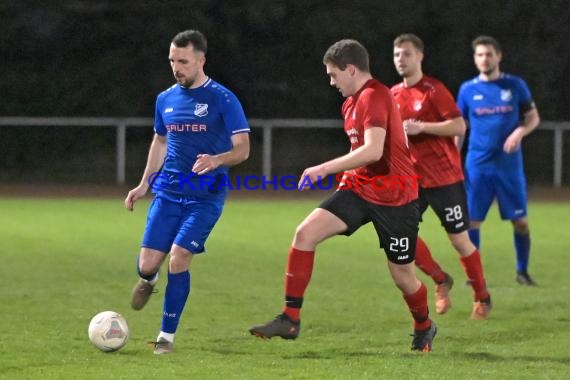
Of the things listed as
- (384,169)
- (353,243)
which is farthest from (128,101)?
(384,169)

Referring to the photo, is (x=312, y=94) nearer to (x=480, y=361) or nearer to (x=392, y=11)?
(x=392, y=11)

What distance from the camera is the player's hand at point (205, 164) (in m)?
7.15

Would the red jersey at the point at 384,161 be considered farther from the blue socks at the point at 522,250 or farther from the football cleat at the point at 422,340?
the blue socks at the point at 522,250

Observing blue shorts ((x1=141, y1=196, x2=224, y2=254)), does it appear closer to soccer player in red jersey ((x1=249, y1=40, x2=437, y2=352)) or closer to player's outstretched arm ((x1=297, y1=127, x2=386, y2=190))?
soccer player in red jersey ((x1=249, y1=40, x2=437, y2=352))

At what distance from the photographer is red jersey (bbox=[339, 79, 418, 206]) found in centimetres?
703

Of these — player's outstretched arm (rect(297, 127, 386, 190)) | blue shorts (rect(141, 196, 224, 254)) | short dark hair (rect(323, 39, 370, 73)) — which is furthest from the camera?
blue shorts (rect(141, 196, 224, 254))

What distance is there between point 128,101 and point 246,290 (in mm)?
15891

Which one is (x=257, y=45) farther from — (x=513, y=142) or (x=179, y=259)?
(x=179, y=259)

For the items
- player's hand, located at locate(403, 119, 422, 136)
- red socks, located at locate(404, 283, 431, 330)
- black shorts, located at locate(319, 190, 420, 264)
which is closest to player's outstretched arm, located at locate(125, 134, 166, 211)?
black shorts, located at locate(319, 190, 420, 264)

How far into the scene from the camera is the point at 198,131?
24.8 ft

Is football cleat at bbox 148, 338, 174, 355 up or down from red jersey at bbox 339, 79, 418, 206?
down

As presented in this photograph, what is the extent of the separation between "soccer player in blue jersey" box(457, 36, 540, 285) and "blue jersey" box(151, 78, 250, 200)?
3.86 meters

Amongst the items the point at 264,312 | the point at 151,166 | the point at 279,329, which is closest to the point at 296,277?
the point at 279,329

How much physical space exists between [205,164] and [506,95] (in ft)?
14.8
